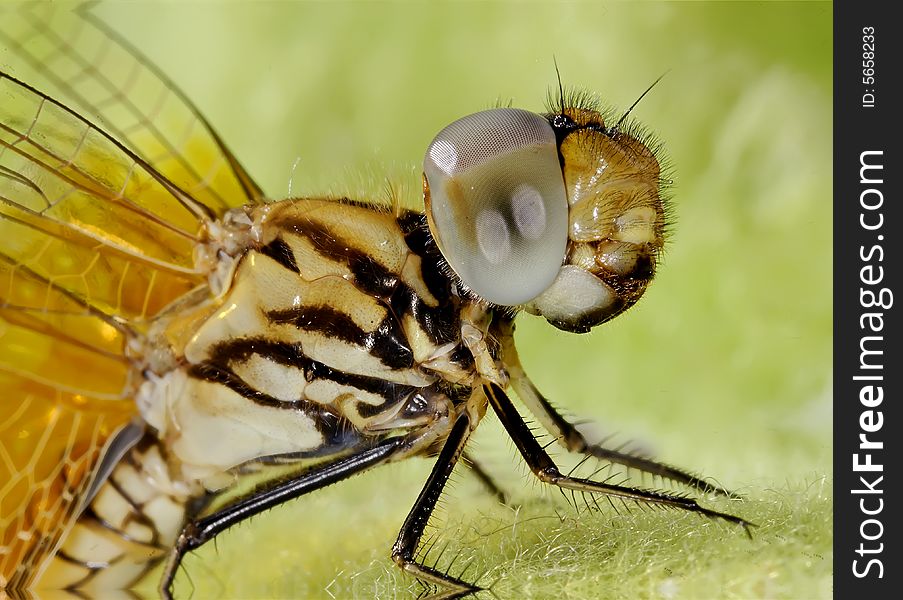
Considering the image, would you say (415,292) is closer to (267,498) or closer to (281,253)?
(281,253)

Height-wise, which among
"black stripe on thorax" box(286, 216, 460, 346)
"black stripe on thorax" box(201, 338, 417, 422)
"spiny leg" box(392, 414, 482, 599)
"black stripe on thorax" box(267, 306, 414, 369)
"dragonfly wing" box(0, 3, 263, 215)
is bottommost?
"spiny leg" box(392, 414, 482, 599)

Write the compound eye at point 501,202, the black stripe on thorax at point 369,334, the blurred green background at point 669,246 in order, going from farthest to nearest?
the blurred green background at point 669,246
the black stripe on thorax at point 369,334
the compound eye at point 501,202

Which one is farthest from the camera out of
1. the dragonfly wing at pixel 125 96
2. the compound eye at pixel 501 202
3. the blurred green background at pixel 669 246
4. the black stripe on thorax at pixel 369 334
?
the dragonfly wing at pixel 125 96
